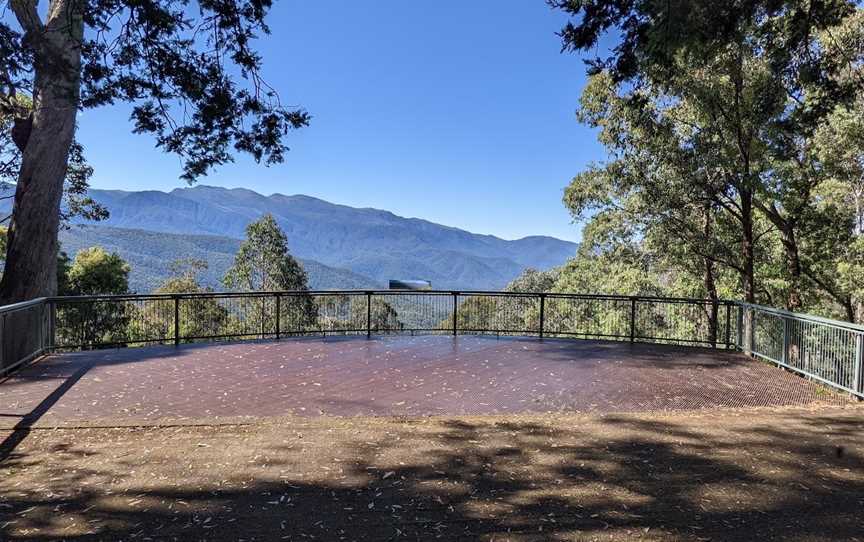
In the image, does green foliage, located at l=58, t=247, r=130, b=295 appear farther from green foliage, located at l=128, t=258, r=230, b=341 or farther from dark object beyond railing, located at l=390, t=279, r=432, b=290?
dark object beyond railing, located at l=390, t=279, r=432, b=290

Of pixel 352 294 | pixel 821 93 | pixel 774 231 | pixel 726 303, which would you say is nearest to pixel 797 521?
pixel 821 93

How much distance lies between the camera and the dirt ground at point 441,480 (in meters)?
3.12

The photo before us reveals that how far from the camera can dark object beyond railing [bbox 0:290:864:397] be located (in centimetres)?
747

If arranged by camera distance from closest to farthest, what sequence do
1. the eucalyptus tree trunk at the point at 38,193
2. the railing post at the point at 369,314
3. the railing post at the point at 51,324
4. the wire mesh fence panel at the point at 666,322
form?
the railing post at the point at 51,324 < the eucalyptus tree trunk at the point at 38,193 < the railing post at the point at 369,314 < the wire mesh fence panel at the point at 666,322

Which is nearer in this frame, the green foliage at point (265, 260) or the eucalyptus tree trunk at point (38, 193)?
the eucalyptus tree trunk at point (38, 193)

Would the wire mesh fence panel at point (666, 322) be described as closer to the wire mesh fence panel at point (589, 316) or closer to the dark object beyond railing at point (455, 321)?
the dark object beyond railing at point (455, 321)

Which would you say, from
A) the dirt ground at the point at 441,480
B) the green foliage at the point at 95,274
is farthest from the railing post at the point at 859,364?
the green foliage at the point at 95,274

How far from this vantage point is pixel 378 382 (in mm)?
7203

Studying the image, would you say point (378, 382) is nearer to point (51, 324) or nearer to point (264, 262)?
point (51, 324)

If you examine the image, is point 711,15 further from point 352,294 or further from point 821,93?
point 352,294

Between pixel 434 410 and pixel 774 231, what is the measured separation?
56.0ft

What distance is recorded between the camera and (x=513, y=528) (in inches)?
121

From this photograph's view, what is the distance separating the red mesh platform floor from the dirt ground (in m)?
0.68

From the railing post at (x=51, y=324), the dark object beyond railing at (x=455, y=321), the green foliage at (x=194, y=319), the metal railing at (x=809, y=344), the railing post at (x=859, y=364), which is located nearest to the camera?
the railing post at (x=859, y=364)
